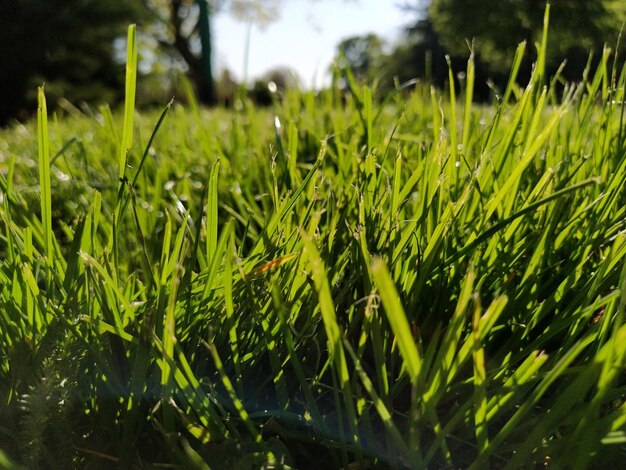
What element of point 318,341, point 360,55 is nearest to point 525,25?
point 360,55

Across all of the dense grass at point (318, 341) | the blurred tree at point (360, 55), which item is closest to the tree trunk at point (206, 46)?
the blurred tree at point (360, 55)

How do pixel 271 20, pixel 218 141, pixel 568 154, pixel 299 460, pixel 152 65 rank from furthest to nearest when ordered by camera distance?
pixel 271 20
pixel 152 65
pixel 218 141
pixel 568 154
pixel 299 460

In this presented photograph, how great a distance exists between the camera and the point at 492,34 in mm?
9336

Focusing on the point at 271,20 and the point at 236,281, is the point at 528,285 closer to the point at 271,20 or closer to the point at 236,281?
the point at 236,281

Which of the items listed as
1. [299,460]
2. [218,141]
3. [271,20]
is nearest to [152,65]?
[271,20]

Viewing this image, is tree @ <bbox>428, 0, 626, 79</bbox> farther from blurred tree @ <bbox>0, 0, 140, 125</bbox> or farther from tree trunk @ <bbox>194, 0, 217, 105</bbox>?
blurred tree @ <bbox>0, 0, 140, 125</bbox>

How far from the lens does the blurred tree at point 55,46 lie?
9.88 m

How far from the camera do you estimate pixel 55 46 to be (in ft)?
33.4

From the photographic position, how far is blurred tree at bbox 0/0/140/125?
32.4ft

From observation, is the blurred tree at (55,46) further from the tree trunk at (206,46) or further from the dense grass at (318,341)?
the dense grass at (318,341)

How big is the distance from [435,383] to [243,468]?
146 mm

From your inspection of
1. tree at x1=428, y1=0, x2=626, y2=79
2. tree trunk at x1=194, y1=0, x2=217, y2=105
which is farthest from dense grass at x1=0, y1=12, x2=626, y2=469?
tree trunk at x1=194, y1=0, x2=217, y2=105

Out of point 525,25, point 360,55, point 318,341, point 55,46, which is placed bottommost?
point 318,341

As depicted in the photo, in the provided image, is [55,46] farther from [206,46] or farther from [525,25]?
[525,25]
